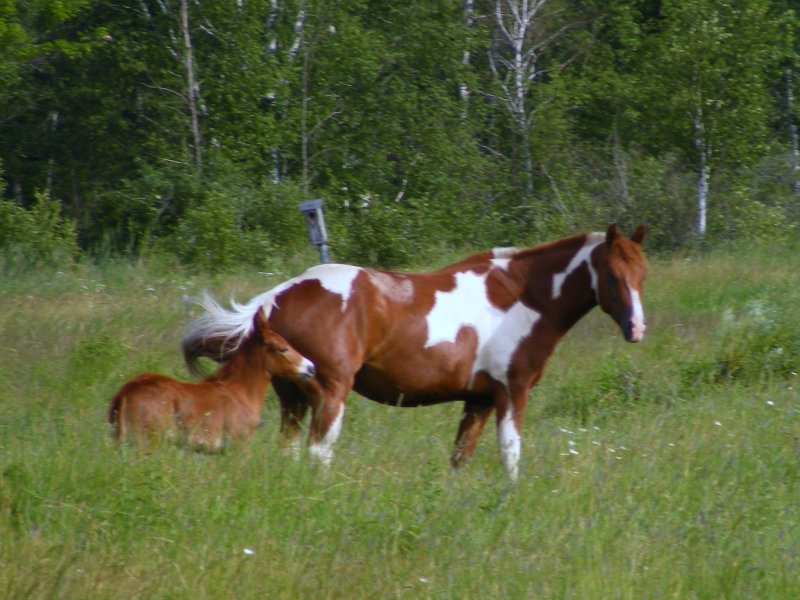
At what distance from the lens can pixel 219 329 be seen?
7652mm

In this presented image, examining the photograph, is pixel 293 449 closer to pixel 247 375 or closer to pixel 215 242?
pixel 247 375

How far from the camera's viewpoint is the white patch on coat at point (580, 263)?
8227 mm

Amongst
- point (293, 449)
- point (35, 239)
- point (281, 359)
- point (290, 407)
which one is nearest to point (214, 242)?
point (35, 239)

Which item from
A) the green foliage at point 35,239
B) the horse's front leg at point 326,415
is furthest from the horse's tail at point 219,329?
the green foliage at point 35,239

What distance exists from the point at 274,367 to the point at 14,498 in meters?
2.18

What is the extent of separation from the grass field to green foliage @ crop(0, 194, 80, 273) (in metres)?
7.36

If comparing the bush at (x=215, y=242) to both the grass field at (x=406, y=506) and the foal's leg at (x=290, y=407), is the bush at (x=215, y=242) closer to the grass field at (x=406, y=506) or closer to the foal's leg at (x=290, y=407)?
the grass field at (x=406, y=506)

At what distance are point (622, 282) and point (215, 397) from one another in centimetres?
261

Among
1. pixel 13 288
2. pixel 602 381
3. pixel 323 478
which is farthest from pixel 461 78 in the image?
pixel 323 478

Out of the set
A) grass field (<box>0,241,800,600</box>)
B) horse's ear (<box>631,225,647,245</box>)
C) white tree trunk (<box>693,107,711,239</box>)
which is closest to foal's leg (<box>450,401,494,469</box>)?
grass field (<box>0,241,800,600</box>)

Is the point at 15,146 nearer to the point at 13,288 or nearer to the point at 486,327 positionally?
the point at 13,288

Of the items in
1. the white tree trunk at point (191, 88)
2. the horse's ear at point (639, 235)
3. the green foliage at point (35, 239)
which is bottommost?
the green foliage at point (35, 239)

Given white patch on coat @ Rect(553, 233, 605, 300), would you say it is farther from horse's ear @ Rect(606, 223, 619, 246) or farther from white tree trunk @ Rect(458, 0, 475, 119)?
white tree trunk @ Rect(458, 0, 475, 119)

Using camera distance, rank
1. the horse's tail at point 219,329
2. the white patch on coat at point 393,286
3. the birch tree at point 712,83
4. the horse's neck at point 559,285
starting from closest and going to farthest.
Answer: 1. the horse's tail at point 219,329
2. the white patch on coat at point 393,286
3. the horse's neck at point 559,285
4. the birch tree at point 712,83
